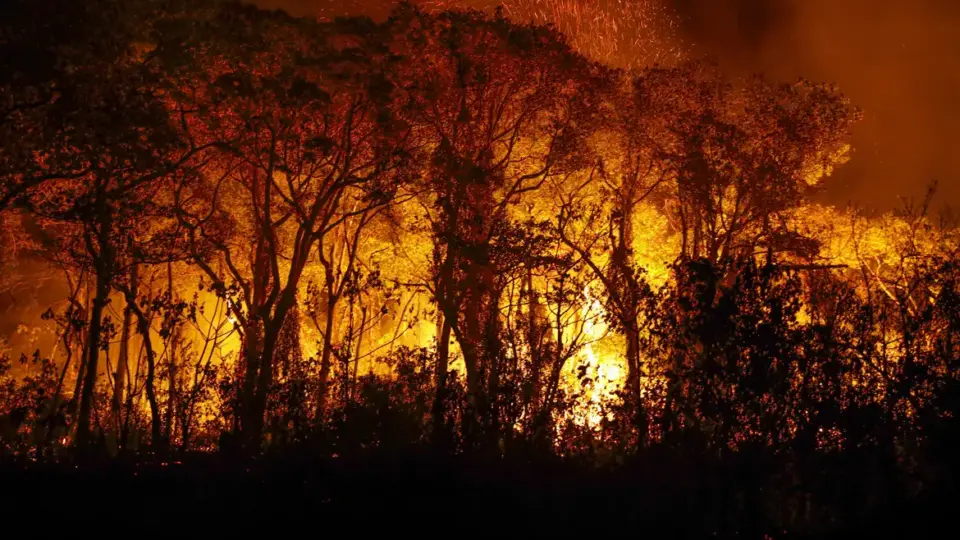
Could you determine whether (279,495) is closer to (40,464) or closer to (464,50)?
(40,464)

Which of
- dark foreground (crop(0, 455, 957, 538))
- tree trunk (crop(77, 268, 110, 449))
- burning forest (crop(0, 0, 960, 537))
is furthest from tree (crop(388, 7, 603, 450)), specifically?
dark foreground (crop(0, 455, 957, 538))

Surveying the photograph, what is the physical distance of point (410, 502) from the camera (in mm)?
8461

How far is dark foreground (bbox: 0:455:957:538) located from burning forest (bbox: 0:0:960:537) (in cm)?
6

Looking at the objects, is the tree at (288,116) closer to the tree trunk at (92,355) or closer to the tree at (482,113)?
the tree at (482,113)

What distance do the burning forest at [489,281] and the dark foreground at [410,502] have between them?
0.20 ft

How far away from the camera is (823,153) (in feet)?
80.2

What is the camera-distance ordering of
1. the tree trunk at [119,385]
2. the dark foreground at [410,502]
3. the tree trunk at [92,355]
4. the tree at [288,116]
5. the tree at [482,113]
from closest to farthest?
the dark foreground at [410,502] < the tree trunk at [92,355] < the tree trunk at [119,385] < the tree at [288,116] < the tree at [482,113]

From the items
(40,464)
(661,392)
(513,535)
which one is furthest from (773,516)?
(40,464)

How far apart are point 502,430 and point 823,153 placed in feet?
56.5

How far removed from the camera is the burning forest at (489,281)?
9.03m

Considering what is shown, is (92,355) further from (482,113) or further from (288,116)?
(482,113)

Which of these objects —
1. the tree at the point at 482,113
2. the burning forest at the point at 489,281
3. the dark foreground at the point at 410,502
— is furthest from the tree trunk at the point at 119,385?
the tree at the point at 482,113

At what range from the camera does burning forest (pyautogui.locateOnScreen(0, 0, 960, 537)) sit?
9031mm

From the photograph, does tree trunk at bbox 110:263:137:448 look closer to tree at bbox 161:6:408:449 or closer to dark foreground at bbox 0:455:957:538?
tree at bbox 161:6:408:449
